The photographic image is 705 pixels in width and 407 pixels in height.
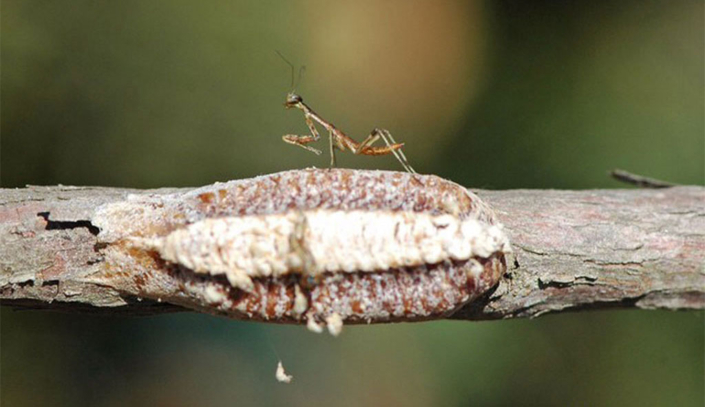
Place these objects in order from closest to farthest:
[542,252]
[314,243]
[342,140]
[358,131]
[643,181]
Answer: [314,243] < [542,252] < [643,181] < [342,140] < [358,131]

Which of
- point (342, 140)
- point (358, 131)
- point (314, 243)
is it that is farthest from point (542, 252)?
point (358, 131)

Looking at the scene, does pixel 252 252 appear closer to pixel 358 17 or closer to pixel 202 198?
pixel 202 198

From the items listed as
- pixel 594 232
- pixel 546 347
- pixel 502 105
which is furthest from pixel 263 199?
pixel 502 105

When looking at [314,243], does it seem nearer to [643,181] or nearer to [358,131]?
[643,181]

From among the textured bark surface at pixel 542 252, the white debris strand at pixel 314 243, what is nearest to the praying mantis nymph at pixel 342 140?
the textured bark surface at pixel 542 252

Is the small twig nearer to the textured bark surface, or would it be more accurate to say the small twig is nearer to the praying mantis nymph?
the textured bark surface
